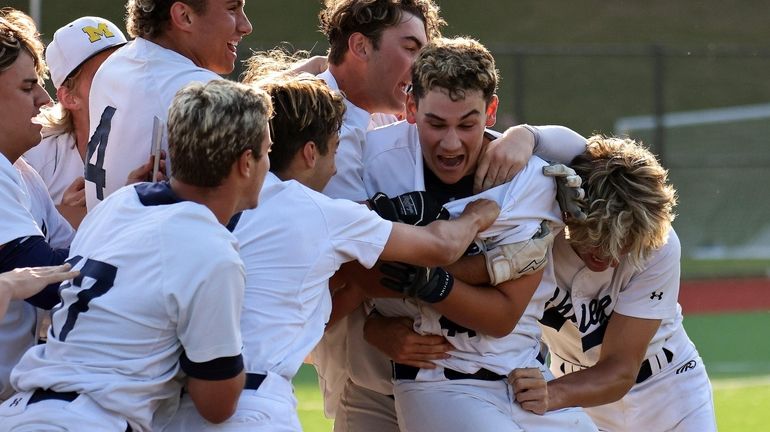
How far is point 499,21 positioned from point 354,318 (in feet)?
78.3

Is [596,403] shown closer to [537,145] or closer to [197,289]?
[537,145]

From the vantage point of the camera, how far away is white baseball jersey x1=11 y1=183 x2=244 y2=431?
3.01 m

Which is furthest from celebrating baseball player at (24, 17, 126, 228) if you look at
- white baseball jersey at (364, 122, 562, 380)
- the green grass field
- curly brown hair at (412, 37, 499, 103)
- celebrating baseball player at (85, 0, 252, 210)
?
the green grass field

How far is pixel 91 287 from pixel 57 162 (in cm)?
202

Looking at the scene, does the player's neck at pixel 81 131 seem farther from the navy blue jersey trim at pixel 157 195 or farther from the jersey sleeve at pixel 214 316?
the jersey sleeve at pixel 214 316

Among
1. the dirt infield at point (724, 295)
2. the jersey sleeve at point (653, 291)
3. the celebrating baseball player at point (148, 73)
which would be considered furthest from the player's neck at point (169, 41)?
the dirt infield at point (724, 295)

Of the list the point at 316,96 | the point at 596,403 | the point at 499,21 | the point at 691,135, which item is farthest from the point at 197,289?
the point at 499,21

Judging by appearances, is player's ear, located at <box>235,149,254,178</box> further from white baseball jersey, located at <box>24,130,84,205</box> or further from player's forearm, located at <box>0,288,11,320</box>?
white baseball jersey, located at <box>24,130,84,205</box>

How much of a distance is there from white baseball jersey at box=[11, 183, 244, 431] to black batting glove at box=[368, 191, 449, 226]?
854 millimetres

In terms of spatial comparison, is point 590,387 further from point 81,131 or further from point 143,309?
point 81,131

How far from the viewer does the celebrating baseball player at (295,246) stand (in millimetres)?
3312

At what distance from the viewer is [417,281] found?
374 cm

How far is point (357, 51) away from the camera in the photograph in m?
4.80

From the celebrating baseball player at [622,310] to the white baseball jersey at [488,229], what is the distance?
0.47ft
